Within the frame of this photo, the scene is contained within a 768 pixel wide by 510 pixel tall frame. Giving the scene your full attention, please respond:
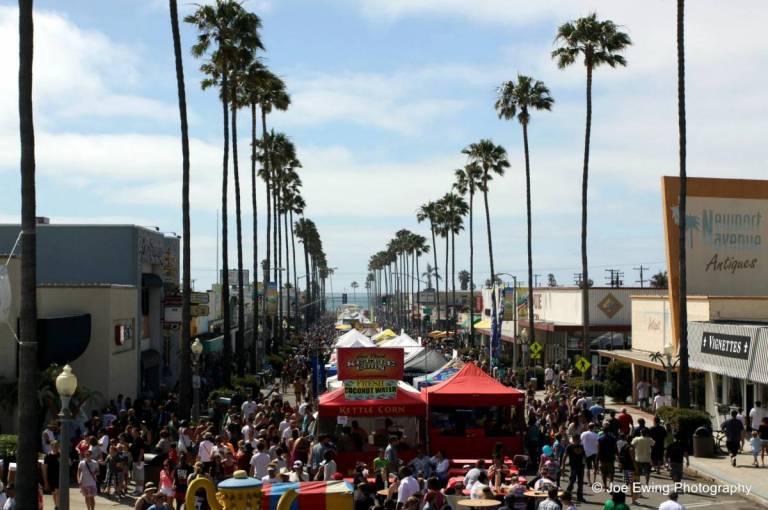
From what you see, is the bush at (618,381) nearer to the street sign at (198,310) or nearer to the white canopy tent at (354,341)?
the white canopy tent at (354,341)

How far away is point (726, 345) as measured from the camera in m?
31.6

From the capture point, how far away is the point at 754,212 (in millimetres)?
43344

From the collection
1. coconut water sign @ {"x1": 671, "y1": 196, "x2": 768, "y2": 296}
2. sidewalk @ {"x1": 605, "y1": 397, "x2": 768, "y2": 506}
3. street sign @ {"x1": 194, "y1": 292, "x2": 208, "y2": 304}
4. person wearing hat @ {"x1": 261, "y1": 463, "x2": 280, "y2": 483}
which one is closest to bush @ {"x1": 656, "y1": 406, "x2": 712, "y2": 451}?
sidewalk @ {"x1": 605, "y1": 397, "x2": 768, "y2": 506}

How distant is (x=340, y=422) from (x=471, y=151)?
5316cm

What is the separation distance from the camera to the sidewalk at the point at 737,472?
70.4 feet

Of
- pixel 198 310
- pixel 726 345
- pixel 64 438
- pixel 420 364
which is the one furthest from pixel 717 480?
pixel 198 310

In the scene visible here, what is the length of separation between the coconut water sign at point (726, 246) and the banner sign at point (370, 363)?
20908 millimetres

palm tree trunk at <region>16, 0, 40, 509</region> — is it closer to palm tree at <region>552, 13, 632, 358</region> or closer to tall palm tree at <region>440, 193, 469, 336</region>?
palm tree at <region>552, 13, 632, 358</region>

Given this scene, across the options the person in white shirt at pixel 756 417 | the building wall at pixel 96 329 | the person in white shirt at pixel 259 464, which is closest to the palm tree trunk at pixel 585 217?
the person in white shirt at pixel 756 417

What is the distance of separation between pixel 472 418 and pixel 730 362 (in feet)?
34.7

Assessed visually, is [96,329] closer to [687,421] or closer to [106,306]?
[106,306]

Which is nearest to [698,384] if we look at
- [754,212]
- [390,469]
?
[754,212]

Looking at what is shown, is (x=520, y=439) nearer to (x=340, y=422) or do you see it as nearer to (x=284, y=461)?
(x=340, y=422)

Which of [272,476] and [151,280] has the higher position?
[151,280]
